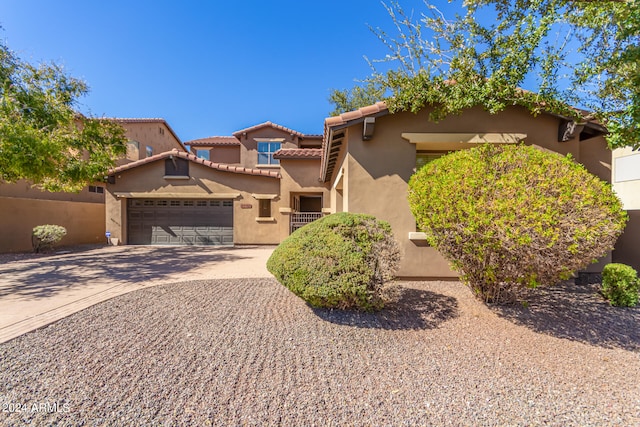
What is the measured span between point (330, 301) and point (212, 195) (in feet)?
40.5

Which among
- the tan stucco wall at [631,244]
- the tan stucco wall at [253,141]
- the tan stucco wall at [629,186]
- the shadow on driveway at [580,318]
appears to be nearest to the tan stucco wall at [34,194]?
the tan stucco wall at [253,141]

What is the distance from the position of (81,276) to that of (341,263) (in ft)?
25.6

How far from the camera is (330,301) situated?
4.29m

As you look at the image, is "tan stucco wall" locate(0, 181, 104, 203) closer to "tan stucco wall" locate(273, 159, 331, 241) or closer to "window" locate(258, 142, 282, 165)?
"window" locate(258, 142, 282, 165)

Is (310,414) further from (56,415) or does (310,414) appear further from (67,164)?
(67,164)

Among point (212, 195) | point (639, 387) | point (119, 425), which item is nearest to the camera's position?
point (119, 425)

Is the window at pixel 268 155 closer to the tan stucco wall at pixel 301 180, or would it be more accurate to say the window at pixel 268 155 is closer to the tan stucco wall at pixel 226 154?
the tan stucco wall at pixel 226 154

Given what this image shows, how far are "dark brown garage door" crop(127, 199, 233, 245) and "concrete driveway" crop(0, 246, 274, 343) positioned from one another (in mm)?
2955

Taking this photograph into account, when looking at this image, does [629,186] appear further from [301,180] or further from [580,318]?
[301,180]

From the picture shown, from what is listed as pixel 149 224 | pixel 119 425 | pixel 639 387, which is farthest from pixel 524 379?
pixel 149 224

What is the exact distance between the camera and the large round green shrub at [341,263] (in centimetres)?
421

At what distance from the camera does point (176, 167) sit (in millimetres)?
14766

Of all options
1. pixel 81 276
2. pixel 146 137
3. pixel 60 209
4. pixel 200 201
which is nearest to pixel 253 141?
pixel 200 201

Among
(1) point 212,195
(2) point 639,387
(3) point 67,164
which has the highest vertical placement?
(3) point 67,164
